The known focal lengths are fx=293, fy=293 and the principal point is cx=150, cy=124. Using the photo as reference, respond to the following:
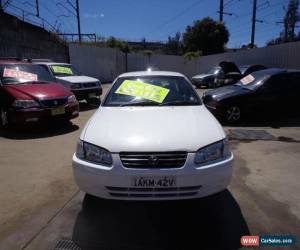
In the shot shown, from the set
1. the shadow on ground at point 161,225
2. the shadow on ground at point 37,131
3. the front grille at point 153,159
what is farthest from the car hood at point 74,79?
the front grille at point 153,159

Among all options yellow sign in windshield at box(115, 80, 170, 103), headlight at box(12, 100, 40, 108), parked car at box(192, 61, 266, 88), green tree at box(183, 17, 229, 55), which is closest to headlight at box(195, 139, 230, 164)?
yellow sign in windshield at box(115, 80, 170, 103)

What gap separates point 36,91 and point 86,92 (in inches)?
148

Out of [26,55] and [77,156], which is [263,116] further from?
[26,55]

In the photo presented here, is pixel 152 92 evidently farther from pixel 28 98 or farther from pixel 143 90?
pixel 28 98

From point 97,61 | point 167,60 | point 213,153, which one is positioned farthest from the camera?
point 167,60

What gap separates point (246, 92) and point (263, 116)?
1046 mm

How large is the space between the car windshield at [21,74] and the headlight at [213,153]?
5.82 metres

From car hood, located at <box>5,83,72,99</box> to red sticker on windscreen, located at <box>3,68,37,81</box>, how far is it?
1.17ft

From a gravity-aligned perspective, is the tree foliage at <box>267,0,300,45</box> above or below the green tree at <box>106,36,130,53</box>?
above

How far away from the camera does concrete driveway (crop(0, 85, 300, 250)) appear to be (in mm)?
2824

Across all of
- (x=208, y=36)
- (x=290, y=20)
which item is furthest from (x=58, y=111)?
(x=290, y=20)

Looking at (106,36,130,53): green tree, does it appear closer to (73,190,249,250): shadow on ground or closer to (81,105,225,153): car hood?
(81,105,225,153): car hood

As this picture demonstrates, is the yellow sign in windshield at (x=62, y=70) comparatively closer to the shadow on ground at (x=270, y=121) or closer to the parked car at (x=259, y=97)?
the parked car at (x=259, y=97)

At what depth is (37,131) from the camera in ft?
23.1
